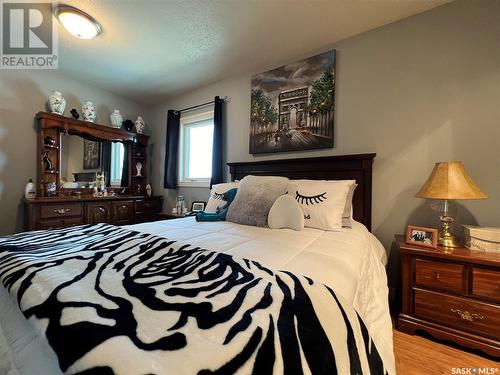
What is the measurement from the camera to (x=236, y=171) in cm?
269

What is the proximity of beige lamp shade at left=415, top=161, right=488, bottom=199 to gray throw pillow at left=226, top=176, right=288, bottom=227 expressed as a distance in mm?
1009

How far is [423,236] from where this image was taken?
5.05 ft

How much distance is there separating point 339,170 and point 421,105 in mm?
798

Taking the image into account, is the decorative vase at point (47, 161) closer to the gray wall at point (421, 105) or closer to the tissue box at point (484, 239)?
the gray wall at point (421, 105)

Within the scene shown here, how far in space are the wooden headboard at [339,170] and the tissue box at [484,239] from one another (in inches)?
24.7

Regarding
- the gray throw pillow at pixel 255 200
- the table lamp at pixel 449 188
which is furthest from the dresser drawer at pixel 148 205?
the table lamp at pixel 449 188

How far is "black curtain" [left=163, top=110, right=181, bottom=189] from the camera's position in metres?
3.29

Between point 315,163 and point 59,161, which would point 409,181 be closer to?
point 315,163

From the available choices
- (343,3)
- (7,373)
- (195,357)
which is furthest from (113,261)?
(343,3)

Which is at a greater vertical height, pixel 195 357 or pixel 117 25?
pixel 117 25

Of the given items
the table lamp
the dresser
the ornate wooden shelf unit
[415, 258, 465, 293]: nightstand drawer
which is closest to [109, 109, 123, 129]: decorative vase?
the ornate wooden shelf unit

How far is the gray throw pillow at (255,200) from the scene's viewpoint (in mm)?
1652

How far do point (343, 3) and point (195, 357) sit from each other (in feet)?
7.60

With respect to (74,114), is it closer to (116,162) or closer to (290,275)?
(116,162)
